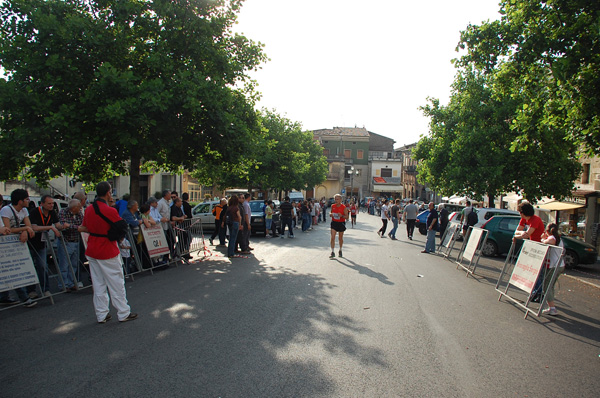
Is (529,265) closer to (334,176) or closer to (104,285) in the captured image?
(104,285)

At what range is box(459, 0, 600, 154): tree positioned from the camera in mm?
9250

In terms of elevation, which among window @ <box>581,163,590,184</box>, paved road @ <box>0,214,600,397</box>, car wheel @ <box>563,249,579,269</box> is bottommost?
car wheel @ <box>563,249,579,269</box>

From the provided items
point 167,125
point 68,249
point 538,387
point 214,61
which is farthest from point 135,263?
point 538,387

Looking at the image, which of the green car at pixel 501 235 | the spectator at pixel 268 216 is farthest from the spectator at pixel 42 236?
the green car at pixel 501 235

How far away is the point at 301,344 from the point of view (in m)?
4.88

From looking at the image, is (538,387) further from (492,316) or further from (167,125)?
(167,125)

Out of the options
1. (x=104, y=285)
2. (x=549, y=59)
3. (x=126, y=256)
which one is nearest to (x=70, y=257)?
(x=126, y=256)

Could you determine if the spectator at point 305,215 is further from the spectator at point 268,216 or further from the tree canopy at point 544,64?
the tree canopy at point 544,64

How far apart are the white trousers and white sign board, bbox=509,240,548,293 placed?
247 inches

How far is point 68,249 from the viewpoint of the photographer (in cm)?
783

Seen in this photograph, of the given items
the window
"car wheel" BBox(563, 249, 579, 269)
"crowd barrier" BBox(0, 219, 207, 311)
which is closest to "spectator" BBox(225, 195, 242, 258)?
"crowd barrier" BBox(0, 219, 207, 311)

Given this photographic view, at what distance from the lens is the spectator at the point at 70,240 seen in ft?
25.4

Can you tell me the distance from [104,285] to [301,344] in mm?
2874

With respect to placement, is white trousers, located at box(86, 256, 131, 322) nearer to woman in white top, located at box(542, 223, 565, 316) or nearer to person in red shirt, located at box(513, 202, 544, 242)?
woman in white top, located at box(542, 223, 565, 316)
